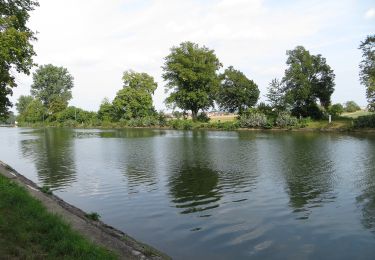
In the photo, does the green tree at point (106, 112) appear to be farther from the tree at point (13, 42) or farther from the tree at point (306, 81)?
the tree at point (13, 42)

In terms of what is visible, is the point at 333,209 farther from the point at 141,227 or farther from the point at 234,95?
the point at 234,95

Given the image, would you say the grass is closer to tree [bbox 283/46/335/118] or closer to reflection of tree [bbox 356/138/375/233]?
reflection of tree [bbox 356/138/375/233]

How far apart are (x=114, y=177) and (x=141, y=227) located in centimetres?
1068

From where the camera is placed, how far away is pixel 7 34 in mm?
16141

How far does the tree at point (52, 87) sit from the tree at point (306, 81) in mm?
98044

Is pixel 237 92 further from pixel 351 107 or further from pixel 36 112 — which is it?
pixel 36 112

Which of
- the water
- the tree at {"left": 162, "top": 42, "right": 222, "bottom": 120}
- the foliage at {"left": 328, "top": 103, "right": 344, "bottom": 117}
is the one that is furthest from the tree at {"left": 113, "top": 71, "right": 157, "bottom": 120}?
the water

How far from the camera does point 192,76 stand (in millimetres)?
84750

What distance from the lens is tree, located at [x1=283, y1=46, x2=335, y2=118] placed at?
230ft

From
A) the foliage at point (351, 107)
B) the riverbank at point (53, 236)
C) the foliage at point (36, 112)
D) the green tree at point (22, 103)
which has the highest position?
the green tree at point (22, 103)

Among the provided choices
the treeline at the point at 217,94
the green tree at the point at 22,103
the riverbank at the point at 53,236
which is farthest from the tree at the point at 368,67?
the green tree at the point at 22,103

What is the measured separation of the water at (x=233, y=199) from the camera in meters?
11.4

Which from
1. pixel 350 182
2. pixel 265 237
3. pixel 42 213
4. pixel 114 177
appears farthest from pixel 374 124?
pixel 42 213

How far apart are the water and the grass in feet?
9.91
